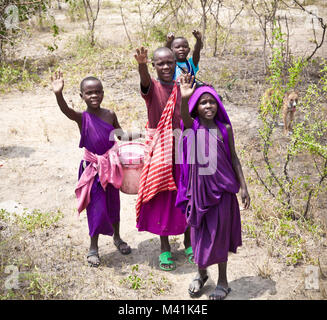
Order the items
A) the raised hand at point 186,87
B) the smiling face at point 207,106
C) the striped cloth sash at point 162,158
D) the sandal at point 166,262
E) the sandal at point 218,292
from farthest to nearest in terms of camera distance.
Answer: the sandal at point 166,262 < the striped cloth sash at point 162,158 < the sandal at point 218,292 < the smiling face at point 207,106 < the raised hand at point 186,87

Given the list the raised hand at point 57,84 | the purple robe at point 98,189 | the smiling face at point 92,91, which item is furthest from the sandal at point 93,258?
the raised hand at point 57,84

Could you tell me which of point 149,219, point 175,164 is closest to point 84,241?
point 149,219

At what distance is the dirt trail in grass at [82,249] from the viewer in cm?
315

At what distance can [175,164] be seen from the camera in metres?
3.35

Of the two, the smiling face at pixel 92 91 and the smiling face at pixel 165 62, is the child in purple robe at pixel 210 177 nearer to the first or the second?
the smiling face at pixel 165 62

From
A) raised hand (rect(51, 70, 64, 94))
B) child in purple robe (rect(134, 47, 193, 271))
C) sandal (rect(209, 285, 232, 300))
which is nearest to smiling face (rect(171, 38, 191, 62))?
child in purple robe (rect(134, 47, 193, 271))

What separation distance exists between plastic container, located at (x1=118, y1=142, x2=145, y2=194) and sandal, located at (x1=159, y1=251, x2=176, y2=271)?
59 cm

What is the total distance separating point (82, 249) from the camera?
3787mm

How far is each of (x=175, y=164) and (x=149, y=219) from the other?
19.6 inches

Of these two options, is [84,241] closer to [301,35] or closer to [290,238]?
[290,238]

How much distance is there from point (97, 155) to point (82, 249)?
3.04 feet

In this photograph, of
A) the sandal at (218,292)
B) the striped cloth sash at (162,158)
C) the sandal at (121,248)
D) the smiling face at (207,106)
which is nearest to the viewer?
the smiling face at (207,106)

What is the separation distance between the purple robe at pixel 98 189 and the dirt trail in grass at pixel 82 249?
0.36 metres

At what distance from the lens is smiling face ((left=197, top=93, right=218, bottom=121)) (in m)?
2.79
